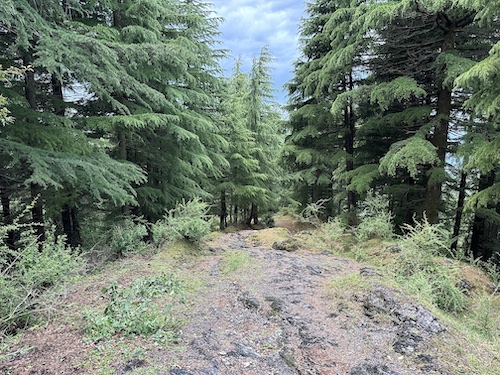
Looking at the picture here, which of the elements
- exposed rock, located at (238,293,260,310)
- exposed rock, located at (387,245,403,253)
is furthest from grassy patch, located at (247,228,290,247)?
exposed rock, located at (238,293,260,310)

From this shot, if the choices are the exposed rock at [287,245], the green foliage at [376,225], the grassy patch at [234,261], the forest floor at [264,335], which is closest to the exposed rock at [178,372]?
the forest floor at [264,335]

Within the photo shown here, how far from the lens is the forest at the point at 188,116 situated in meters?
5.27

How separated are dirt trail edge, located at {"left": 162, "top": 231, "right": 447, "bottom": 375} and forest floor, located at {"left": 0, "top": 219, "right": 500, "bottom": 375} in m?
0.01

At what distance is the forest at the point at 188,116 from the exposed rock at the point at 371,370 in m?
3.68

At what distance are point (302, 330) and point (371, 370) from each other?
39.2 inches

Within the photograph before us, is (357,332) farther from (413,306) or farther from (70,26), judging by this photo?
(70,26)

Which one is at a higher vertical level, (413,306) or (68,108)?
(68,108)

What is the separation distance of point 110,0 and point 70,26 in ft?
8.11

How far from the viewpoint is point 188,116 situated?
9.61m

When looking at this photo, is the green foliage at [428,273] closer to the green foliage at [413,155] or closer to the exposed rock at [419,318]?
the exposed rock at [419,318]

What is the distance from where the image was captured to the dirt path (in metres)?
2.66

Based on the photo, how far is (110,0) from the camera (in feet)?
25.7

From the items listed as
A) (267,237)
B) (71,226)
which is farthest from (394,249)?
(71,226)

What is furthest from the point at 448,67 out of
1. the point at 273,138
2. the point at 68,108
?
the point at 273,138
